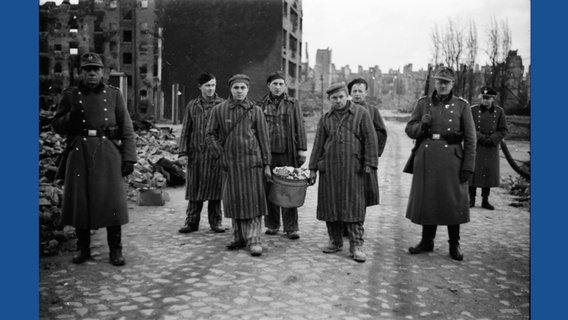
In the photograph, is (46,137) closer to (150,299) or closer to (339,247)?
(150,299)

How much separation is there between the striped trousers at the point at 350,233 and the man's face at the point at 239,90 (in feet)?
5.62

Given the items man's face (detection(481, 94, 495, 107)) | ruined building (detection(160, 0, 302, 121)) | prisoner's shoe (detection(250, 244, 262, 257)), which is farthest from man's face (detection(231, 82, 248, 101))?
man's face (detection(481, 94, 495, 107))

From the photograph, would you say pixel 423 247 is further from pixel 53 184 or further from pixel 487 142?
pixel 53 184

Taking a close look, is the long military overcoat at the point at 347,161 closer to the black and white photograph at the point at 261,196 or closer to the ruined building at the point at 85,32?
the black and white photograph at the point at 261,196

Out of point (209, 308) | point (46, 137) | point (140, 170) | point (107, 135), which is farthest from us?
point (140, 170)

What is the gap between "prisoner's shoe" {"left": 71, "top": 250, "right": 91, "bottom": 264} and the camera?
5.24 meters

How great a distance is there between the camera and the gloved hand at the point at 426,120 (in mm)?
5699

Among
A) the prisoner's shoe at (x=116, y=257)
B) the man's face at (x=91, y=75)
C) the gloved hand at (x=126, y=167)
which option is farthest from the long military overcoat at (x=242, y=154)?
the man's face at (x=91, y=75)

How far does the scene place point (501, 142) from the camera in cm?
852

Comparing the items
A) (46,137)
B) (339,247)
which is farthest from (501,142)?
(46,137)

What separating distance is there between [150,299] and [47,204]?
7.27ft

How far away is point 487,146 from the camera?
888 centimetres

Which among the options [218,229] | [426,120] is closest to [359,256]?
[426,120]

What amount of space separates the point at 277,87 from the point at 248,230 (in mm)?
1836
